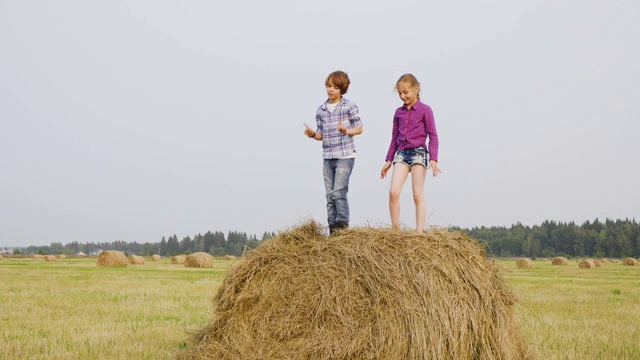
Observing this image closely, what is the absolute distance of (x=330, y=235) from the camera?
6539 mm

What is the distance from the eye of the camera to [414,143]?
7.08 meters

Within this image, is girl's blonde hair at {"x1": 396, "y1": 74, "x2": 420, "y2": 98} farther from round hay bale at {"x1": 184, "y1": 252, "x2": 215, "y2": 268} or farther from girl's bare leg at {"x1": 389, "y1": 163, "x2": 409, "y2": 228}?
round hay bale at {"x1": 184, "y1": 252, "x2": 215, "y2": 268}

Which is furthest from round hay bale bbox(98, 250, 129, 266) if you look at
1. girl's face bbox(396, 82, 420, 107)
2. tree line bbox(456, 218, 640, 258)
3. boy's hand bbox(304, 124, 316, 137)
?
tree line bbox(456, 218, 640, 258)

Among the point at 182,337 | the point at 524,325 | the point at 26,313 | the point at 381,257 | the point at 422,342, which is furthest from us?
the point at 26,313

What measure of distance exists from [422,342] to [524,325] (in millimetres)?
5040

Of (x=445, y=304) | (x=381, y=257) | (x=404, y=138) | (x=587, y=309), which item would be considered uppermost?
(x=404, y=138)

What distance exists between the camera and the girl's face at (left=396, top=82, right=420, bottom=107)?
23.1 feet

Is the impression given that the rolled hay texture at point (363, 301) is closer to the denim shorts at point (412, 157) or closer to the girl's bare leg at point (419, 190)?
the girl's bare leg at point (419, 190)

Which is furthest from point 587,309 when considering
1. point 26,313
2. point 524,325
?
point 26,313

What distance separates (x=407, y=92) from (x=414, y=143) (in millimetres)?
627

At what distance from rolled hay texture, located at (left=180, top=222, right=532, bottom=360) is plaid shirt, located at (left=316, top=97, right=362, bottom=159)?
1.19m

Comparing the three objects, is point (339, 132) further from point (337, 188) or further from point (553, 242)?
point (553, 242)

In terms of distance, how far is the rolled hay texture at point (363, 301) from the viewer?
213 inches

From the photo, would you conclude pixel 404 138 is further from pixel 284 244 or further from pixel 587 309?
pixel 587 309
